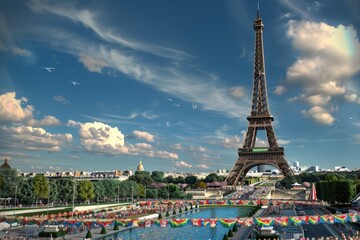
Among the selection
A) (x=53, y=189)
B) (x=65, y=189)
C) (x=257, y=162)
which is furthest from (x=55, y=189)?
(x=257, y=162)

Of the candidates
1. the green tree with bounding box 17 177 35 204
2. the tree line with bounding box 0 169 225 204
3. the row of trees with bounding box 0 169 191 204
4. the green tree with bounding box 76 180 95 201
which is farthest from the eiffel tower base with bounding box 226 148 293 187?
the green tree with bounding box 17 177 35 204

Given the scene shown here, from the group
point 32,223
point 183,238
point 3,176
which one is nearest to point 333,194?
point 183,238

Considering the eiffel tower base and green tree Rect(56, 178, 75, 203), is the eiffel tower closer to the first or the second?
the eiffel tower base

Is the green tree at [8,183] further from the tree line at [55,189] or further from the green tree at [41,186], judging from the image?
the green tree at [41,186]

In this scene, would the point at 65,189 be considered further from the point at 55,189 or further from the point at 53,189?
the point at 53,189

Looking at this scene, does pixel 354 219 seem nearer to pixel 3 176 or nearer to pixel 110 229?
pixel 110 229

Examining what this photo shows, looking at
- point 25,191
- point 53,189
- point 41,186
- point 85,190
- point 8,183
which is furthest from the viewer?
point 85,190

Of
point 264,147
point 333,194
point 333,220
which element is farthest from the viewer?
point 264,147
